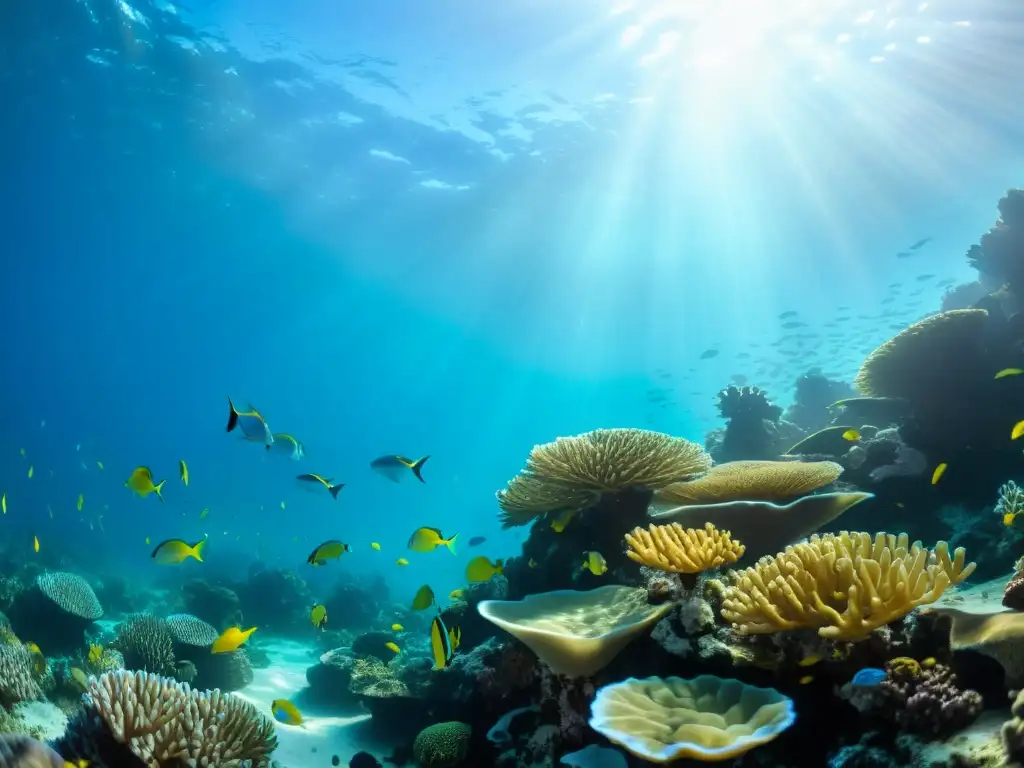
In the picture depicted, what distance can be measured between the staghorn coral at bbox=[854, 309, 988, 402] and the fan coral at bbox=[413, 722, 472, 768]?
7.28 m

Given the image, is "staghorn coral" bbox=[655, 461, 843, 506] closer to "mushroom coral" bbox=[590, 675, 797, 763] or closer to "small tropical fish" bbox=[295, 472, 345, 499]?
"mushroom coral" bbox=[590, 675, 797, 763]

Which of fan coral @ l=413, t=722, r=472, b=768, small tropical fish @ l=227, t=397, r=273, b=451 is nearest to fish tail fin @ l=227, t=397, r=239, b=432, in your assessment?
small tropical fish @ l=227, t=397, r=273, b=451

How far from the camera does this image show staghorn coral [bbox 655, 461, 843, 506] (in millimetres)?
4895

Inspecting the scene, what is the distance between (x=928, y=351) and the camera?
7445 mm

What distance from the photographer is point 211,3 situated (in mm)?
20531

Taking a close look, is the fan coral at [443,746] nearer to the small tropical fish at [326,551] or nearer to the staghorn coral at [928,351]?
the small tropical fish at [326,551]

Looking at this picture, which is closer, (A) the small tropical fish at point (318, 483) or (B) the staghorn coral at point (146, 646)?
(A) the small tropical fish at point (318, 483)

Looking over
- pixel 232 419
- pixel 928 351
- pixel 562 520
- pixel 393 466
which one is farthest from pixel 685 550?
pixel 928 351

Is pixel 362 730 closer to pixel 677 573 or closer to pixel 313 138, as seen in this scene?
pixel 677 573

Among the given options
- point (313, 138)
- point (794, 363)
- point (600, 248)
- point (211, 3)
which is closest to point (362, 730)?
point (211, 3)

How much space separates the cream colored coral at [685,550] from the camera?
368 centimetres

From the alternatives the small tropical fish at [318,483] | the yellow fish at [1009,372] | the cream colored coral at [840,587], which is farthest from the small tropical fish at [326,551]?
the yellow fish at [1009,372]

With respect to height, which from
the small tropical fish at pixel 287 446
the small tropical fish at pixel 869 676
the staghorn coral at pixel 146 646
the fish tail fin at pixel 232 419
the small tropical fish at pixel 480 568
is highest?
the small tropical fish at pixel 287 446

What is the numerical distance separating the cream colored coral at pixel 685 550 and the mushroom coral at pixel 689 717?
68cm
